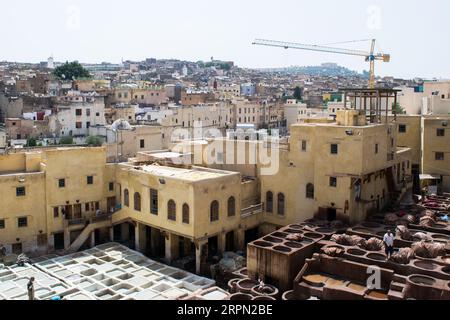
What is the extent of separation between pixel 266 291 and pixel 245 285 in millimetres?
1335

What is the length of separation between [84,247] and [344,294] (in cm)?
1997

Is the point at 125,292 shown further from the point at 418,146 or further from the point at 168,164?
the point at 418,146

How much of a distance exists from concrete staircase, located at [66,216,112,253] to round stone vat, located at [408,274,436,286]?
69.0 feet

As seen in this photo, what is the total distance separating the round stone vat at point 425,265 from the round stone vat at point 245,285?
7433mm

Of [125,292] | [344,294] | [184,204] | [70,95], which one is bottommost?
[125,292]

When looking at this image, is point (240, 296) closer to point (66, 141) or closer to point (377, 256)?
point (377, 256)

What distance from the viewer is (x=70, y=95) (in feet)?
249

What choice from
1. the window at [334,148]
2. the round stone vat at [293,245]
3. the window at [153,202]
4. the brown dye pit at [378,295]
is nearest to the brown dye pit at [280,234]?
the round stone vat at [293,245]

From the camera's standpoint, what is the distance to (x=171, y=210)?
3038 cm

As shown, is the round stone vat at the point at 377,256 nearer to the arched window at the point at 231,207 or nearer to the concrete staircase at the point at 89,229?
the arched window at the point at 231,207

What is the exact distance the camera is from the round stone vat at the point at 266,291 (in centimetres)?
2320

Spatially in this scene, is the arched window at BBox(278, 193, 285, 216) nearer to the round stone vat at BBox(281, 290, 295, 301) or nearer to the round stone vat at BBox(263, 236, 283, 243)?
the round stone vat at BBox(263, 236, 283, 243)

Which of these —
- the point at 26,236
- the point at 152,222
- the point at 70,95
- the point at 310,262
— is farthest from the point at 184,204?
the point at 70,95

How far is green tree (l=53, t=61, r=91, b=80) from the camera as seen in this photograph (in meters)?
107
